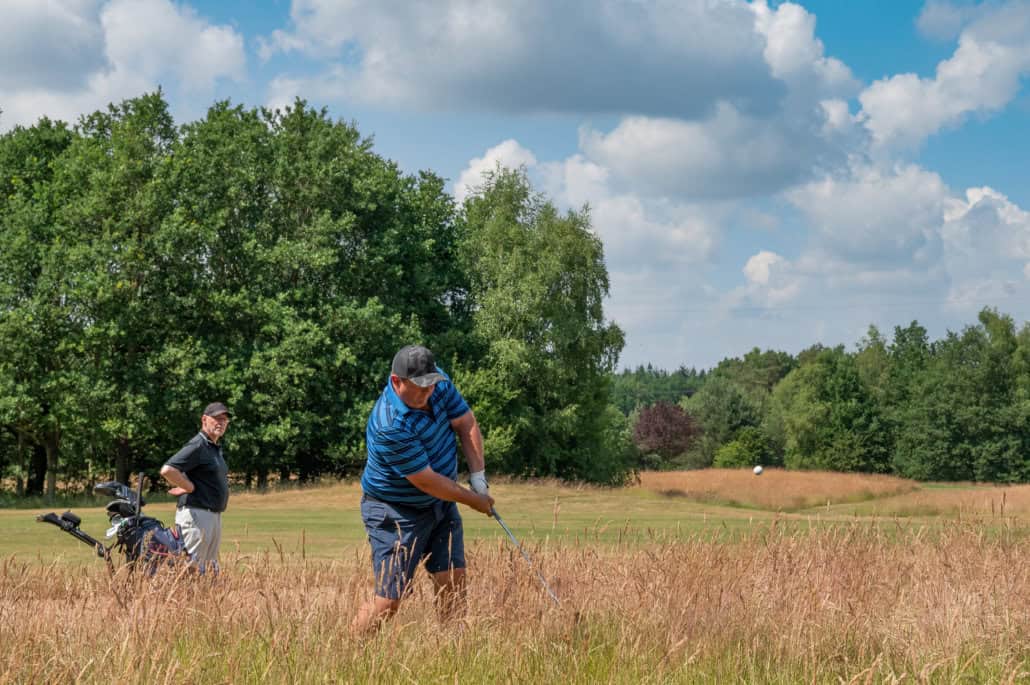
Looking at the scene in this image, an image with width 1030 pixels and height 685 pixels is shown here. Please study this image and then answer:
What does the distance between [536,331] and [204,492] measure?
Result: 3950cm

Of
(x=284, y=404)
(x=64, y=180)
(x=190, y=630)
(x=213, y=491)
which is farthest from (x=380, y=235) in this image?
(x=190, y=630)

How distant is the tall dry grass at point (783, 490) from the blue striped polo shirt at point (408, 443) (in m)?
28.7

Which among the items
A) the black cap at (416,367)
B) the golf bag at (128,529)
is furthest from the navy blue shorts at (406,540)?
the golf bag at (128,529)

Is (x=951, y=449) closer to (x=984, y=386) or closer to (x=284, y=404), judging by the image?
(x=984, y=386)

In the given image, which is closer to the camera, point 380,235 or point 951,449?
point 380,235

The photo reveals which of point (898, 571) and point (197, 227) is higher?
point (197, 227)

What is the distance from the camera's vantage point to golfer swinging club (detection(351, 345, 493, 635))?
6777 millimetres

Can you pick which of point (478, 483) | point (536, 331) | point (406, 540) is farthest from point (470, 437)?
point (536, 331)

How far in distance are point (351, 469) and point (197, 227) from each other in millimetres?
12328

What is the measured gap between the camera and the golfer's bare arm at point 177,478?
9891 mm

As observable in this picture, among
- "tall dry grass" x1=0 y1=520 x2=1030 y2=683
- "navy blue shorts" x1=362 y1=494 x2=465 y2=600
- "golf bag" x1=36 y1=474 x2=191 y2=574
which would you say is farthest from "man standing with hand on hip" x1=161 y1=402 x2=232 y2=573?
"navy blue shorts" x1=362 y1=494 x2=465 y2=600

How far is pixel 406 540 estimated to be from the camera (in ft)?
23.2

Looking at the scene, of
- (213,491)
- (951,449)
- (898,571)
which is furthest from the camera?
(951,449)

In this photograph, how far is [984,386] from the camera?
8425 centimetres
